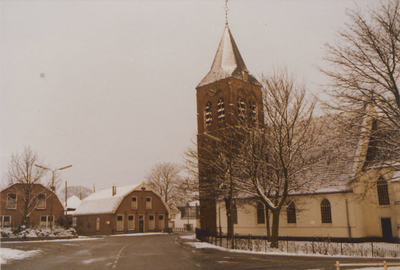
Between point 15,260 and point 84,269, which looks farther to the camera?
point 15,260

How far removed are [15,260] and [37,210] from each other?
130ft

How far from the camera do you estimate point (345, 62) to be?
18078 millimetres

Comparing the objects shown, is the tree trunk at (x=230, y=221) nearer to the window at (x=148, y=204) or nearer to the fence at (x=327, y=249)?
the fence at (x=327, y=249)

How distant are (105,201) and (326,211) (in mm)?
37749

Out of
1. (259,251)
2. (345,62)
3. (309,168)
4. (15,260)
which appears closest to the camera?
(345,62)

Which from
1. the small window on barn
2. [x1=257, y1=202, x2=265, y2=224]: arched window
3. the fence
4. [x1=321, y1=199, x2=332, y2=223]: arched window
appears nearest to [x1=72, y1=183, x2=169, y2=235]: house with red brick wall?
the small window on barn

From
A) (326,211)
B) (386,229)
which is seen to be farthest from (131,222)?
(386,229)

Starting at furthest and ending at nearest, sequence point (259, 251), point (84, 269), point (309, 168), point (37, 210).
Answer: point (37, 210)
point (309, 168)
point (259, 251)
point (84, 269)

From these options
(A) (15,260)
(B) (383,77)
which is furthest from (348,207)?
Result: (A) (15,260)

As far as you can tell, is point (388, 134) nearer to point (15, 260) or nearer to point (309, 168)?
point (309, 168)

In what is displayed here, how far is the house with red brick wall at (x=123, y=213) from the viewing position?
57156 mm

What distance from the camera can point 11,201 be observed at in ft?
177

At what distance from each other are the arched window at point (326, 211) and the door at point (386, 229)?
445 centimetres

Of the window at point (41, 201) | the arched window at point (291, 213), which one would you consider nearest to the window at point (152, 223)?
the window at point (41, 201)
